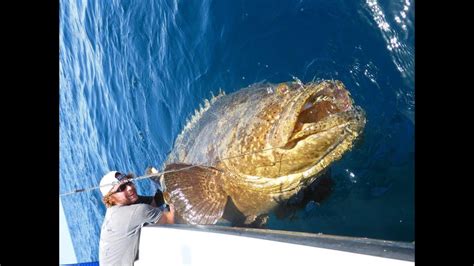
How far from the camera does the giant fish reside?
3639 mm

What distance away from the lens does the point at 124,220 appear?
15.7ft

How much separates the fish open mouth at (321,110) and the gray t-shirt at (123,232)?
81.6 inches

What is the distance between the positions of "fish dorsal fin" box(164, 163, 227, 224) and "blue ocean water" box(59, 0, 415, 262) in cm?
71

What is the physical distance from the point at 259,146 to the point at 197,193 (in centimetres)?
119

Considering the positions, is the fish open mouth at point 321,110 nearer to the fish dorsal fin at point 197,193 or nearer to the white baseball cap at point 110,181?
the fish dorsal fin at point 197,193

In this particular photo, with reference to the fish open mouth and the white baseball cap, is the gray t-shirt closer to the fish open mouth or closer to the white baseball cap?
the white baseball cap

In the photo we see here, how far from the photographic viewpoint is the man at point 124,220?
15.4 ft

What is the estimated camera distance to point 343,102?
357cm

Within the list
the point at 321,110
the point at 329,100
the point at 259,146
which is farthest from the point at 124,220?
the point at 329,100

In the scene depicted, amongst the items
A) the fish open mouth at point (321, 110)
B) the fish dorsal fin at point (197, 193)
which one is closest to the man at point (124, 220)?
the fish dorsal fin at point (197, 193)

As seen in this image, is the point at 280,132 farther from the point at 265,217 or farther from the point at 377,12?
the point at 377,12
